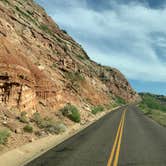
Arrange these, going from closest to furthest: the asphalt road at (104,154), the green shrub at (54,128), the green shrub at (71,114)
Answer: the asphalt road at (104,154) < the green shrub at (54,128) < the green shrub at (71,114)

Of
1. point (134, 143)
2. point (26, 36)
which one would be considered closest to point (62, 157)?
point (134, 143)

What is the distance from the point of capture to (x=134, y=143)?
18188mm

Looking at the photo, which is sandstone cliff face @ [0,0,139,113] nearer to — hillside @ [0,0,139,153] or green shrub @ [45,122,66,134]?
hillside @ [0,0,139,153]

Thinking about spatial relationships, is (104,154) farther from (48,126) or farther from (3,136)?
(48,126)

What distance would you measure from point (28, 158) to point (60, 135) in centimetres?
809

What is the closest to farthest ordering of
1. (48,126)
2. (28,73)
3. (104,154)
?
1. (104,154)
2. (48,126)
3. (28,73)

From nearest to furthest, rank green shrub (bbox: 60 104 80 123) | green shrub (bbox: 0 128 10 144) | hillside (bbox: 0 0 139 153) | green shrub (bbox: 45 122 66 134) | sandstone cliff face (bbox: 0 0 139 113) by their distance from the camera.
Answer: green shrub (bbox: 0 128 10 144), green shrub (bbox: 45 122 66 134), hillside (bbox: 0 0 139 153), sandstone cliff face (bbox: 0 0 139 113), green shrub (bbox: 60 104 80 123)

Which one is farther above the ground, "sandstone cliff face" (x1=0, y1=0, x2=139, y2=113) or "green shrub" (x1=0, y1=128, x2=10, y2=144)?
"sandstone cliff face" (x1=0, y1=0, x2=139, y2=113)

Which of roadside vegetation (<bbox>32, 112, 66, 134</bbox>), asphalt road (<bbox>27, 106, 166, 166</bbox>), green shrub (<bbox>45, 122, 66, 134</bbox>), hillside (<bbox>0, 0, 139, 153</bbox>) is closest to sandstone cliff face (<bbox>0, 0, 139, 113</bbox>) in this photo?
hillside (<bbox>0, 0, 139, 153</bbox>)

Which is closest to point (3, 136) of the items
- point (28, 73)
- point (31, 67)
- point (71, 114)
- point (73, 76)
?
point (28, 73)

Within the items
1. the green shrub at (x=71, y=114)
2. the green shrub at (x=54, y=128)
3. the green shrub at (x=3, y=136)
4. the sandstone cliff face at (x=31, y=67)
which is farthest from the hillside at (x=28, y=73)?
the green shrub at (x=54, y=128)

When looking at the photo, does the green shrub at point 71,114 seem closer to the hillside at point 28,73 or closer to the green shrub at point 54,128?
the hillside at point 28,73

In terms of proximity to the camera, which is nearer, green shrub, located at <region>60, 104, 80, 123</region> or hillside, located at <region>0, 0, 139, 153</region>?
hillside, located at <region>0, 0, 139, 153</region>

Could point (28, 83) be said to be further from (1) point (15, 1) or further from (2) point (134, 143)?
(1) point (15, 1)
